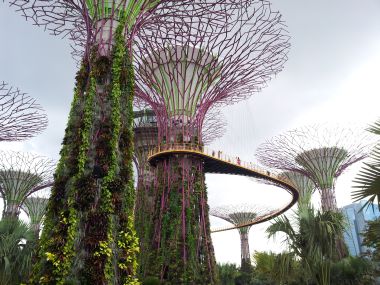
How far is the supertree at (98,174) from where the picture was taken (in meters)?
9.20

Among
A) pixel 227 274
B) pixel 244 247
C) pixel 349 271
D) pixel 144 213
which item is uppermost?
pixel 144 213

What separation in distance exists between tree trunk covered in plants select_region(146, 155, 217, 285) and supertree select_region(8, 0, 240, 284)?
35.9ft

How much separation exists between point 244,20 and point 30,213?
39.3 m

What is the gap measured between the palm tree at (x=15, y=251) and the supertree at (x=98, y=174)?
3.56 meters

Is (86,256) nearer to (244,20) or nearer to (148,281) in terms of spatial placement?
(148,281)

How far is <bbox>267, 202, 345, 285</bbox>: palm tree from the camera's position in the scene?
35.8 ft

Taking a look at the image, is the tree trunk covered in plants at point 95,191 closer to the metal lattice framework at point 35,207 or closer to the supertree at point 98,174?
the supertree at point 98,174

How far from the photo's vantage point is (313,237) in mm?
10945

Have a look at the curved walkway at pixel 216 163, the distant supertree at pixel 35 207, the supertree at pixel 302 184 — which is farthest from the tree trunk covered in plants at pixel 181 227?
the distant supertree at pixel 35 207

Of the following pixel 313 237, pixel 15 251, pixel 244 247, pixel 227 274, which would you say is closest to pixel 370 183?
pixel 313 237

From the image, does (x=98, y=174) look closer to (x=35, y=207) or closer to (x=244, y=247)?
(x=35, y=207)

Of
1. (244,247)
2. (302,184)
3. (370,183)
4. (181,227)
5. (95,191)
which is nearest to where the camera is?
(370,183)

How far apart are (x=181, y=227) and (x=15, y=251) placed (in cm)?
1013

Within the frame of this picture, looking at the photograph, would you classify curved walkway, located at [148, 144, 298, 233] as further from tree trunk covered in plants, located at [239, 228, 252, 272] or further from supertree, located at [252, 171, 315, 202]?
tree trunk covered in plants, located at [239, 228, 252, 272]
